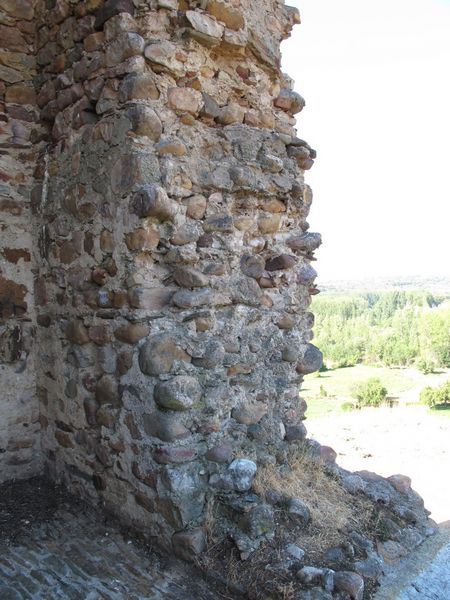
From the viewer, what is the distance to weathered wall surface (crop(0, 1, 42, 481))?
119 inches

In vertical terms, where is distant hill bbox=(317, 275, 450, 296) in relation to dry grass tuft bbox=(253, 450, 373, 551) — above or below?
above

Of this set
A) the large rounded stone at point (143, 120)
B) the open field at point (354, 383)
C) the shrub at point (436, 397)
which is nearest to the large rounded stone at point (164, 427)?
the large rounded stone at point (143, 120)

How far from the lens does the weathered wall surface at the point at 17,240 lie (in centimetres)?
301

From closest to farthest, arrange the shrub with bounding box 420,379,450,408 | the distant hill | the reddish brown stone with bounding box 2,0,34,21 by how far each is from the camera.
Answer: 1. the reddish brown stone with bounding box 2,0,34,21
2. the shrub with bounding box 420,379,450,408
3. the distant hill

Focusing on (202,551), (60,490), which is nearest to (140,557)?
(202,551)

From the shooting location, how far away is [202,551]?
2.25 m

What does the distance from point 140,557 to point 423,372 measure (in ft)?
136

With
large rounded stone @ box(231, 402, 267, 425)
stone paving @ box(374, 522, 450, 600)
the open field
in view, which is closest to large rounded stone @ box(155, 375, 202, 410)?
large rounded stone @ box(231, 402, 267, 425)

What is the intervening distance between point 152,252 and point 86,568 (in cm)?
154

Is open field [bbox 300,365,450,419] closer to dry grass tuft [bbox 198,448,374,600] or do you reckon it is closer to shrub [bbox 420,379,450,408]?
shrub [bbox 420,379,450,408]

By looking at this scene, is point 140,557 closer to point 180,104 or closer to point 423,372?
point 180,104

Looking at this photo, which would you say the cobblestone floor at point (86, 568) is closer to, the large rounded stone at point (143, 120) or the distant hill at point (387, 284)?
the large rounded stone at point (143, 120)

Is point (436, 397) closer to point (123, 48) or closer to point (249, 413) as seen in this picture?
point (249, 413)

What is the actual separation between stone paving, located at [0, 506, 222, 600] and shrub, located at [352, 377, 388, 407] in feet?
75.6
